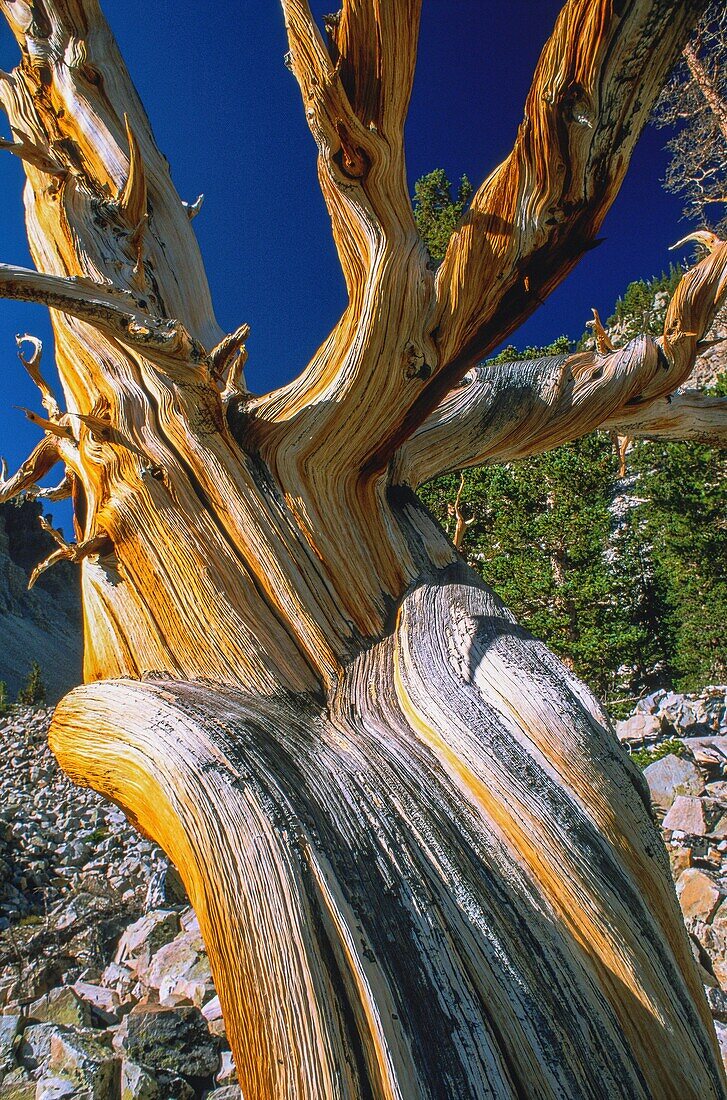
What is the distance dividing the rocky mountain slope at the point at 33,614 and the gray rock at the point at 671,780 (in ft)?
→ 90.9

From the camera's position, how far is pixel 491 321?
1.54m

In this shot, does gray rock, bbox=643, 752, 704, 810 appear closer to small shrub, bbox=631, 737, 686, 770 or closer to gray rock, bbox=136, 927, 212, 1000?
small shrub, bbox=631, 737, 686, 770

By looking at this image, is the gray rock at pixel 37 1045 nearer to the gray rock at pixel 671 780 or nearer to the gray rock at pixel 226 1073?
the gray rock at pixel 226 1073

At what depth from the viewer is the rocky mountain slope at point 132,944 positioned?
2.53 meters

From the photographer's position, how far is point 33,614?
38062 millimetres

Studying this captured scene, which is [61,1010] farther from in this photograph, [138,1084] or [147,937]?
[138,1084]


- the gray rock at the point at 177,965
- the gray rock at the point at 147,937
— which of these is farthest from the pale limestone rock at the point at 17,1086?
the gray rock at the point at 147,937

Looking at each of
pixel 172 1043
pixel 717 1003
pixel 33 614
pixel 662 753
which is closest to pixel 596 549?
pixel 662 753

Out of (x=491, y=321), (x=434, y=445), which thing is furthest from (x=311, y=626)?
(x=491, y=321)

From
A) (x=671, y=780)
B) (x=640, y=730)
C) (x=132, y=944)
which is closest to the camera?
(x=132, y=944)

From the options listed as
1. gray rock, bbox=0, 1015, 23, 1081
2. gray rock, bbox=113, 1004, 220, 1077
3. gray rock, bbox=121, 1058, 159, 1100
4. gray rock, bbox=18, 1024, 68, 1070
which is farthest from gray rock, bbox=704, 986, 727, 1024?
gray rock, bbox=0, 1015, 23, 1081

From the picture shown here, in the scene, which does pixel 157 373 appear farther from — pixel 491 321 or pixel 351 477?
pixel 491 321

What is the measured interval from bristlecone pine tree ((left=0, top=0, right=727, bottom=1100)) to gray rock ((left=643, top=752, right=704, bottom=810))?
3.64 metres

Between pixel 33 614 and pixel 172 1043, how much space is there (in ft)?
134
